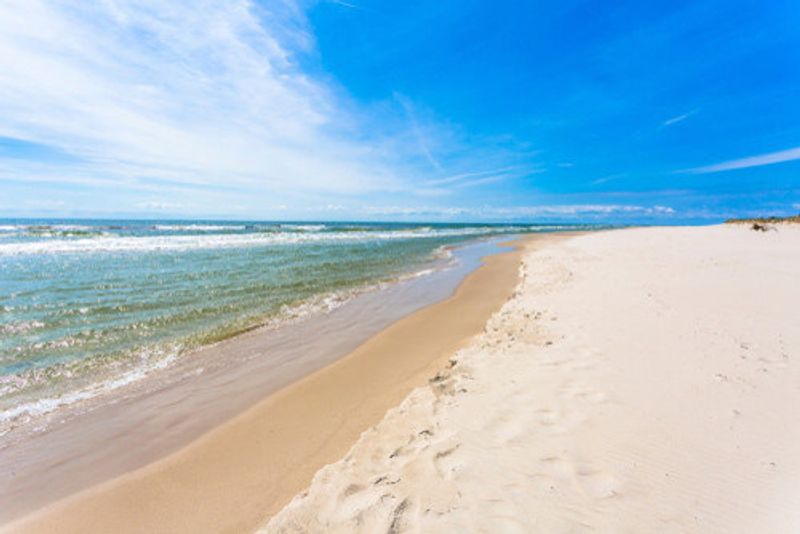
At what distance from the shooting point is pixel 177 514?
3.18 metres

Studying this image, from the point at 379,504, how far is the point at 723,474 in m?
2.71

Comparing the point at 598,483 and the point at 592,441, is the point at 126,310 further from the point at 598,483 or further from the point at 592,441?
the point at 598,483

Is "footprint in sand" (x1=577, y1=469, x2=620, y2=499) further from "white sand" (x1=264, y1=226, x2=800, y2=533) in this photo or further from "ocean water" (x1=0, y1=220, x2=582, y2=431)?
"ocean water" (x1=0, y1=220, x2=582, y2=431)

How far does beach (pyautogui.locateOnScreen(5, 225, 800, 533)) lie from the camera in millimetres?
2494

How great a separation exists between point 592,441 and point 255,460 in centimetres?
353

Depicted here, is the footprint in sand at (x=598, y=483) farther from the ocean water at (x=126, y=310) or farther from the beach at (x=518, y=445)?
the ocean water at (x=126, y=310)

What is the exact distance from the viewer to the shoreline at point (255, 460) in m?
3.19

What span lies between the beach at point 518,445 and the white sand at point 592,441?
0.02 m

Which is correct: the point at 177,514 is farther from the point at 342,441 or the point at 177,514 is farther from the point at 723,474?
the point at 723,474

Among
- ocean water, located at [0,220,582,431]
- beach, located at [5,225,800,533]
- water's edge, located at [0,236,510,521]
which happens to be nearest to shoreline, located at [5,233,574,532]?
beach, located at [5,225,800,533]

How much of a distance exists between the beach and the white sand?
0.02m

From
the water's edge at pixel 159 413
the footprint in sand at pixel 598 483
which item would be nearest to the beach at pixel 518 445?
the footprint in sand at pixel 598 483

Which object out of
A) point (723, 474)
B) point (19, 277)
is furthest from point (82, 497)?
point (19, 277)

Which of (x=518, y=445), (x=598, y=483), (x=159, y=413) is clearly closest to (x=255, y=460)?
(x=159, y=413)
